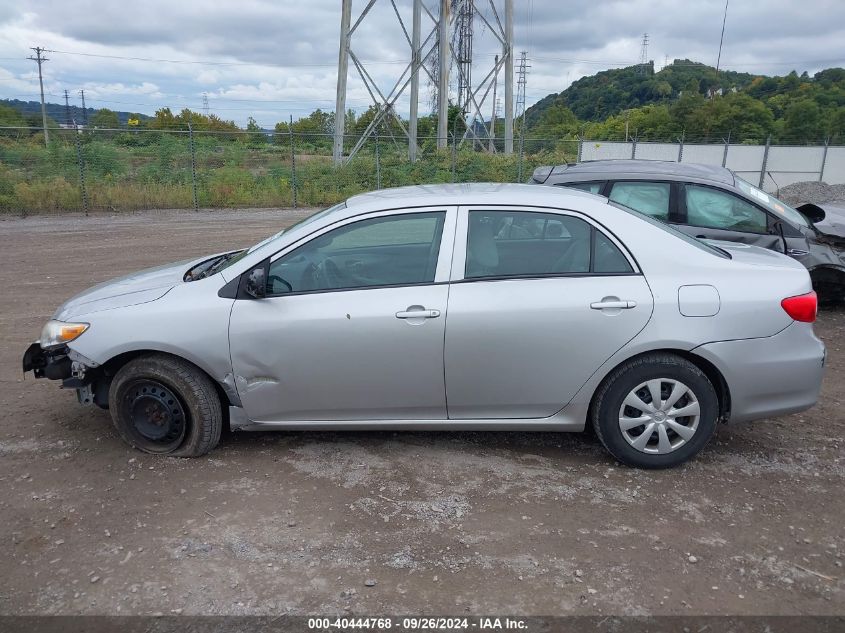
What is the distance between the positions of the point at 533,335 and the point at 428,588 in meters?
1.53

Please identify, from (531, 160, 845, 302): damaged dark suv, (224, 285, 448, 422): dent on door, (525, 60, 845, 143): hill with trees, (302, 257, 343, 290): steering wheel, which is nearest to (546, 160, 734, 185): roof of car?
(531, 160, 845, 302): damaged dark suv

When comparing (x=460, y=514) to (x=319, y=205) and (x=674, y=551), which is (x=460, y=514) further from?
(x=319, y=205)

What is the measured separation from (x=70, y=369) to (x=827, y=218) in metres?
7.60

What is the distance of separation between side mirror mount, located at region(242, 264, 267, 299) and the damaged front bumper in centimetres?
106

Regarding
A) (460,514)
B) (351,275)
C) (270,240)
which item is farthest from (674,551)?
(270,240)

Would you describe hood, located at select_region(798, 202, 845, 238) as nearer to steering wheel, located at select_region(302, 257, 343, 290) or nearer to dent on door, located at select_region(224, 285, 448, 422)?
dent on door, located at select_region(224, 285, 448, 422)

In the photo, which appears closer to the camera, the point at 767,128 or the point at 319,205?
the point at 319,205

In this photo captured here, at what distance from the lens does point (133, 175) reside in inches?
772

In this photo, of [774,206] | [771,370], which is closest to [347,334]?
[771,370]

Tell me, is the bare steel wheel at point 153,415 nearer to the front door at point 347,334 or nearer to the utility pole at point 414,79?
the front door at point 347,334

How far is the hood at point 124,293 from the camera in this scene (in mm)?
4344

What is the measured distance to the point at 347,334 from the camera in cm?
404

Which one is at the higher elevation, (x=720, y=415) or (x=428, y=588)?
(x=720, y=415)

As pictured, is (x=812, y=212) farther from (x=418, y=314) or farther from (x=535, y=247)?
(x=418, y=314)
